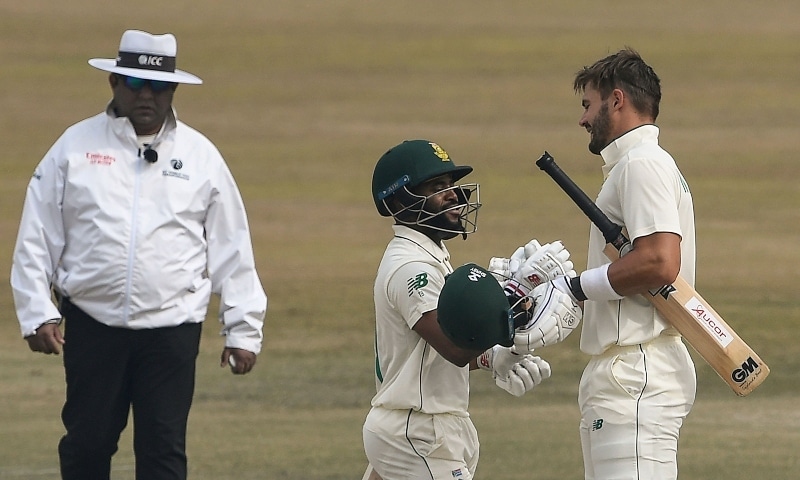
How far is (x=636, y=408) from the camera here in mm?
4566

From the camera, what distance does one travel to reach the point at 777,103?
16562 mm

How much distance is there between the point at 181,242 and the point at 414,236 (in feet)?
3.48

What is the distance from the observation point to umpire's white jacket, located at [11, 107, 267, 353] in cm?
518

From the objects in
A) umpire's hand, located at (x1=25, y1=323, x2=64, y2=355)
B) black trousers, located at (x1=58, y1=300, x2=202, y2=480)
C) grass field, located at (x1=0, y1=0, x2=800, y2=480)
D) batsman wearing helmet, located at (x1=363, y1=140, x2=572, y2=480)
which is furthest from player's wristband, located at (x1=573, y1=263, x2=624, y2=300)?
grass field, located at (x1=0, y1=0, x2=800, y2=480)

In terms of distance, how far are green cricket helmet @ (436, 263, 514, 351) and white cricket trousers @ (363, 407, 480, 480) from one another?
12.7 inches

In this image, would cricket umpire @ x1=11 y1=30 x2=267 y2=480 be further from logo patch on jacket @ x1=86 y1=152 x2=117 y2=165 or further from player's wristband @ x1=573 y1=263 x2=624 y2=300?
player's wristband @ x1=573 y1=263 x2=624 y2=300

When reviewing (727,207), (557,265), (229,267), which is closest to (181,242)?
(229,267)

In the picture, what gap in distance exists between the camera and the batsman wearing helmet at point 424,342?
4.36m

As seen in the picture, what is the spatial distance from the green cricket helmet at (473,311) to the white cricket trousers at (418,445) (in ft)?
1.05

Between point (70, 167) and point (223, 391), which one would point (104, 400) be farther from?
point (223, 391)

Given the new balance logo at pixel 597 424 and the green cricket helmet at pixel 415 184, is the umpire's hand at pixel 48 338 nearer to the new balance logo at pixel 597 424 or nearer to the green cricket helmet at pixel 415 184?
the green cricket helmet at pixel 415 184

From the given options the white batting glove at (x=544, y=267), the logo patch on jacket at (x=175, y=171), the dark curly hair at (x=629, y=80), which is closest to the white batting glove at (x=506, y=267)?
the white batting glove at (x=544, y=267)

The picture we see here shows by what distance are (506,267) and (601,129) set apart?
54 cm

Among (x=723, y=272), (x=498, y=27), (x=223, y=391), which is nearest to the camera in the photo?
(x=223, y=391)
